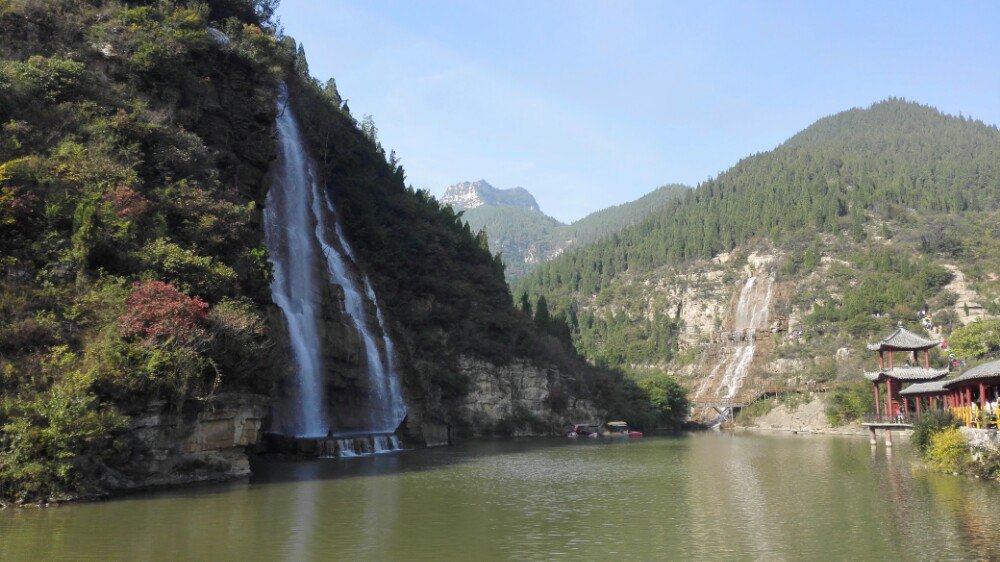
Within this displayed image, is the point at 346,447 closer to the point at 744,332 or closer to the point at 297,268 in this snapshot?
the point at 297,268

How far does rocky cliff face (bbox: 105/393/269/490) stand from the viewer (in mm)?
20453

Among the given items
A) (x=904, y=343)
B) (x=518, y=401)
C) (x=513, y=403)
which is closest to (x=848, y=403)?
(x=904, y=343)

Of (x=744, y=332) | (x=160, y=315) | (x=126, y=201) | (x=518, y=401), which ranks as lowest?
(x=518, y=401)

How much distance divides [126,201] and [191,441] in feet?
26.9

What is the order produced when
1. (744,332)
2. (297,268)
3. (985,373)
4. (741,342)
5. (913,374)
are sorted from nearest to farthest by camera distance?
(985,373)
(297,268)
(913,374)
(741,342)
(744,332)

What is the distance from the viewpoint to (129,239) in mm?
23375

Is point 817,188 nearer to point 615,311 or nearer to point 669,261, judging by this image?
point 669,261

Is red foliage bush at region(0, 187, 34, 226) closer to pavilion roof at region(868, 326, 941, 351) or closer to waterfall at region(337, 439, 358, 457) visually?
waterfall at region(337, 439, 358, 457)

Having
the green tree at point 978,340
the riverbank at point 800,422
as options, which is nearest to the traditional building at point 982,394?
the riverbank at point 800,422

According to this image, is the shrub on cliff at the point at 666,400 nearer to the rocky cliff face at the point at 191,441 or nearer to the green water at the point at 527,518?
the green water at the point at 527,518

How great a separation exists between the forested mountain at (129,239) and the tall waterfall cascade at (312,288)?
1.76 metres

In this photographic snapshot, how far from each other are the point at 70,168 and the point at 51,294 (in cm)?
530

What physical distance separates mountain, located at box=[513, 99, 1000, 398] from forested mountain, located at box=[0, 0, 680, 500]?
69.9 m

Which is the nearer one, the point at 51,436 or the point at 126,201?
the point at 51,436
